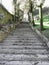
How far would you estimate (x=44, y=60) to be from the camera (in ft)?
24.2

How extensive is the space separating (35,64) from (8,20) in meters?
32.4

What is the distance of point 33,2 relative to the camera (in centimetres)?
3559

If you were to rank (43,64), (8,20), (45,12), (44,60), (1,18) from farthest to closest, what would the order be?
(45,12)
(8,20)
(1,18)
(44,60)
(43,64)

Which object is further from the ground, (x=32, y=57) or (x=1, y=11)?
(x=1, y=11)

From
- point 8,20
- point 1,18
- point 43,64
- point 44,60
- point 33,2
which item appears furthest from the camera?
point 8,20

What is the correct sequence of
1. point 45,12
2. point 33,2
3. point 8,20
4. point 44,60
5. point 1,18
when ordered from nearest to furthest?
1. point 44,60
2. point 1,18
3. point 33,2
4. point 8,20
5. point 45,12

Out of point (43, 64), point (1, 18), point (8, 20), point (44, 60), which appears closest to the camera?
point (43, 64)

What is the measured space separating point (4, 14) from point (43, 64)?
29.4 m

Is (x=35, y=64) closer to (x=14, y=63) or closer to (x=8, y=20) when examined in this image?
(x=14, y=63)

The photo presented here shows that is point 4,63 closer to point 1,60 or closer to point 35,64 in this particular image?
point 1,60

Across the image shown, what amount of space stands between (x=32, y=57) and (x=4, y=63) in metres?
1.32

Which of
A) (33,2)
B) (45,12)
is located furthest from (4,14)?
(45,12)

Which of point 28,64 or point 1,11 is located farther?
point 1,11

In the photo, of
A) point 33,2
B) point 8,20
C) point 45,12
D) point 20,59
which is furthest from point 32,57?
point 45,12
